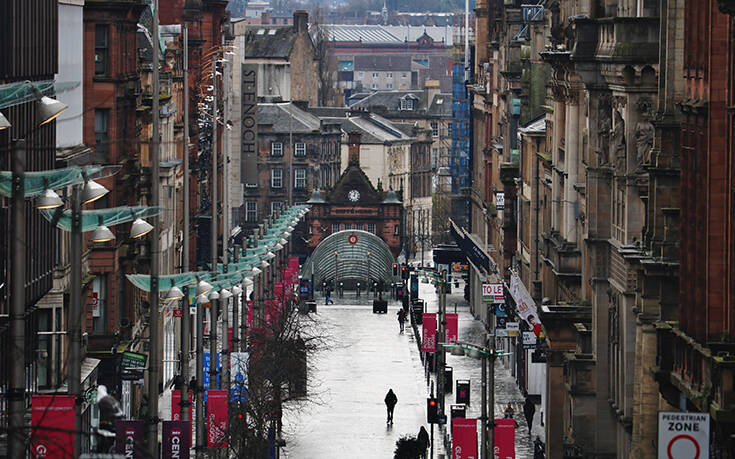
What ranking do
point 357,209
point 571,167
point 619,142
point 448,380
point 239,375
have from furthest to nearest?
1. point 357,209
2. point 448,380
3. point 571,167
4. point 239,375
5. point 619,142

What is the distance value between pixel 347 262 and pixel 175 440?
332 ft

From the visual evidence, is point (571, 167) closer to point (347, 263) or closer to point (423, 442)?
point (423, 442)

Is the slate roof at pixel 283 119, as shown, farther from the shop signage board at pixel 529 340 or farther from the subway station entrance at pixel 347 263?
the shop signage board at pixel 529 340

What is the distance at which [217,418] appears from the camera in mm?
60812

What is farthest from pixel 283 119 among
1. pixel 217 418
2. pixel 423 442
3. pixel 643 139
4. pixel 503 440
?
pixel 643 139

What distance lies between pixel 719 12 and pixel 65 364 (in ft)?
93.1

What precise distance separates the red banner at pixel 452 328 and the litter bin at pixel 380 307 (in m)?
45.1

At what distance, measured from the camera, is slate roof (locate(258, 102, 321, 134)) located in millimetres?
191750

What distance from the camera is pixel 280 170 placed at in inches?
7530

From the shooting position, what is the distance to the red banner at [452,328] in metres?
95.7

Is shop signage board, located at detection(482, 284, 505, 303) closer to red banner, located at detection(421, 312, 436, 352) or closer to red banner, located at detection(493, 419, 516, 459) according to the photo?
red banner, located at detection(421, 312, 436, 352)

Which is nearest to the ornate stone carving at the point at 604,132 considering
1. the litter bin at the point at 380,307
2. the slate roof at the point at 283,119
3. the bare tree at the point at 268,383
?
the bare tree at the point at 268,383

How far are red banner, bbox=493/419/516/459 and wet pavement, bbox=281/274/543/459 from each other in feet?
49.6

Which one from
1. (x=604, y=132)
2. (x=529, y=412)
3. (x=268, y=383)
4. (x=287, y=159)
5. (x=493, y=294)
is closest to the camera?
(x=604, y=132)
